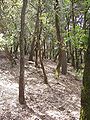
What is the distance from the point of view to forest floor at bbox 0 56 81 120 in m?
13.2

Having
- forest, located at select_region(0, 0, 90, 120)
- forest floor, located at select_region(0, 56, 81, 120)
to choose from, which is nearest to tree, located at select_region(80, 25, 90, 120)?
forest, located at select_region(0, 0, 90, 120)

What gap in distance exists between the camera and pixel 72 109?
14.9 metres

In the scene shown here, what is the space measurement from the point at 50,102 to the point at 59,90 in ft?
8.37

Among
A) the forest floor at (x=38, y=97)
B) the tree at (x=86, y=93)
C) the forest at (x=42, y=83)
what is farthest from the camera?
the forest floor at (x=38, y=97)

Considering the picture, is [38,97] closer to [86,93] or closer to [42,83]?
[42,83]

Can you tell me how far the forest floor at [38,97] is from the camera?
1319 cm

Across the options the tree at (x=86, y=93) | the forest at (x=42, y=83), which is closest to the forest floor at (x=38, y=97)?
the forest at (x=42, y=83)

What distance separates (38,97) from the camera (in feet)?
51.0

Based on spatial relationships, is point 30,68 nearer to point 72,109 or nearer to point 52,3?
point 52,3

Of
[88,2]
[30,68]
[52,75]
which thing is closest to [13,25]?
[30,68]

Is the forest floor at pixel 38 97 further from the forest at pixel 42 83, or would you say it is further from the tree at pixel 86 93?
the tree at pixel 86 93

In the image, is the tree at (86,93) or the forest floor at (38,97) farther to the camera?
the forest floor at (38,97)

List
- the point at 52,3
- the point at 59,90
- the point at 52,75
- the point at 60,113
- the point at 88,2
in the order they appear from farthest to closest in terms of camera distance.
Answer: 1. the point at 52,75
2. the point at 52,3
3. the point at 59,90
4. the point at 60,113
5. the point at 88,2

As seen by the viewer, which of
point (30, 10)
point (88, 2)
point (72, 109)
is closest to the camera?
point (88, 2)
